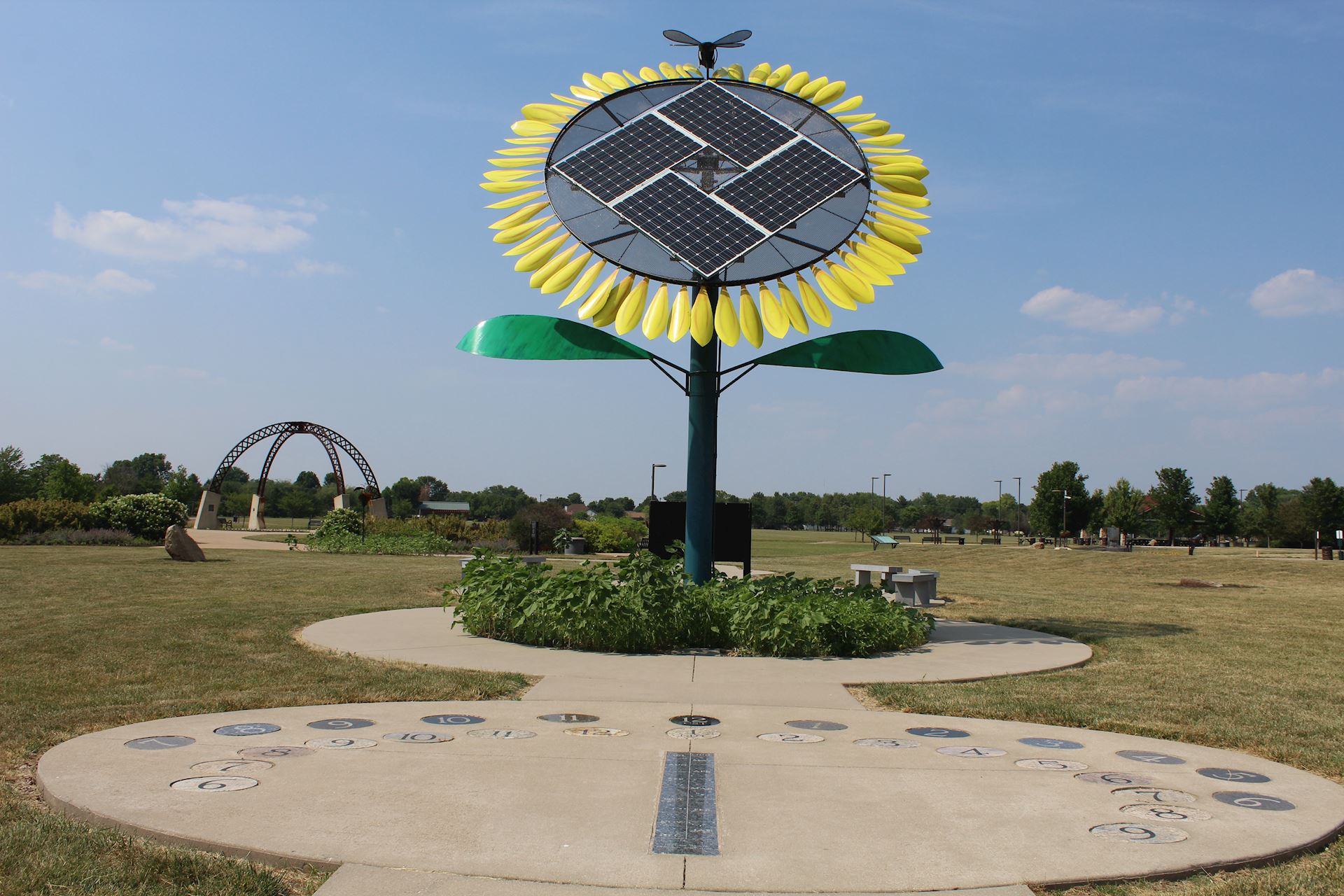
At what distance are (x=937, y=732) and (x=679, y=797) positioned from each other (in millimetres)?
2486

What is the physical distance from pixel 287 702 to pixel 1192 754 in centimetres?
615

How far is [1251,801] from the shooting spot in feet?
16.4

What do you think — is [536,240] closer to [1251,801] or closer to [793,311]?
[793,311]

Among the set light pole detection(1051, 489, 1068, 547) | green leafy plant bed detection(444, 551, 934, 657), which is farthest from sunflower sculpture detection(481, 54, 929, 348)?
light pole detection(1051, 489, 1068, 547)

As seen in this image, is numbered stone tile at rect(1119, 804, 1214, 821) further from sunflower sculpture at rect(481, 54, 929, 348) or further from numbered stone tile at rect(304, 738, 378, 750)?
sunflower sculpture at rect(481, 54, 929, 348)

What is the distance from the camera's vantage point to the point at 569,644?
33.4 feet

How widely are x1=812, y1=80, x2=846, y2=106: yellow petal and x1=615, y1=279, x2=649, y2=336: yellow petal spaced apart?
3.87 metres

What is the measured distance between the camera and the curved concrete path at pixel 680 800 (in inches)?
150

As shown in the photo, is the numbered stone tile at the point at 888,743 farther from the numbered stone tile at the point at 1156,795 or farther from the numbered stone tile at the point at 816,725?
the numbered stone tile at the point at 1156,795

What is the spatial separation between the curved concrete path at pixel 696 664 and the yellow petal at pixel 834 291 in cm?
425

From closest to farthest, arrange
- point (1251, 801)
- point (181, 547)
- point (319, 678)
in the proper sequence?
1. point (1251, 801)
2. point (319, 678)
3. point (181, 547)

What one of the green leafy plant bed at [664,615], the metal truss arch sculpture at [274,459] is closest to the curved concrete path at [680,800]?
the green leafy plant bed at [664,615]

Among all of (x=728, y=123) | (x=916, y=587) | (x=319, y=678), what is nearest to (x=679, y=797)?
(x=319, y=678)

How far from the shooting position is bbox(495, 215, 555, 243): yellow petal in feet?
42.7
